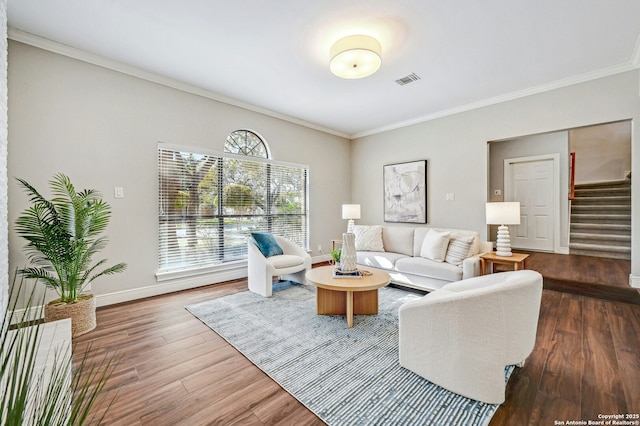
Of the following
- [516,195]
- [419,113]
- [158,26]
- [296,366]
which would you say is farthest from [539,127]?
[158,26]

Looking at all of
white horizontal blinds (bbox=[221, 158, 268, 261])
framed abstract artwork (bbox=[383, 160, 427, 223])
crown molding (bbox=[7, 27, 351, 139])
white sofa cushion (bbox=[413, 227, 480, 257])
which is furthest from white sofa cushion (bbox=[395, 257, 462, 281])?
crown molding (bbox=[7, 27, 351, 139])

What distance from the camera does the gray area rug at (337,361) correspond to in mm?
1545

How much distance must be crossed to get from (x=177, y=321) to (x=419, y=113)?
180 inches

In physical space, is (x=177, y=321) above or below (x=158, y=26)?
below

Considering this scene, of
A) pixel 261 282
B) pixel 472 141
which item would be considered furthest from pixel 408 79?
pixel 261 282

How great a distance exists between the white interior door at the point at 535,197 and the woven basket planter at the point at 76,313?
6.99m

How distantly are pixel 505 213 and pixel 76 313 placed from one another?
456 cm

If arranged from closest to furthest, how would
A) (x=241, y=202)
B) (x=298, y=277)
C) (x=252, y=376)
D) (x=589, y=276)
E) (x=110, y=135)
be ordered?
(x=252, y=376), (x=110, y=135), (x=589, y=276), (x=298, y=277), (x=241, y=202)

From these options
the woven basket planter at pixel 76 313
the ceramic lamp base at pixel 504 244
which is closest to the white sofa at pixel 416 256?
the ceramic lamp base at pixel 504 244

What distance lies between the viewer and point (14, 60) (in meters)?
2.62

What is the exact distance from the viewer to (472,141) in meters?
4.34

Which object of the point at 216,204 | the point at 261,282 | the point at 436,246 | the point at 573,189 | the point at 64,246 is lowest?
the point at 261,282

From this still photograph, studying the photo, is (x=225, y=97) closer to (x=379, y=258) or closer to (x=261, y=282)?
(x=261, y=282)

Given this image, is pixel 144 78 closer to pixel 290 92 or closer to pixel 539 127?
pixel 290 92
